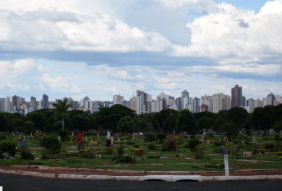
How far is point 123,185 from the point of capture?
38.8 feet

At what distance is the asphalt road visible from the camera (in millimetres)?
11094

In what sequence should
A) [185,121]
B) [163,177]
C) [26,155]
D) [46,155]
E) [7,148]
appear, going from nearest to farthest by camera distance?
[163,177] → [26,155] → [7,148] → [46,155] → [185,121]

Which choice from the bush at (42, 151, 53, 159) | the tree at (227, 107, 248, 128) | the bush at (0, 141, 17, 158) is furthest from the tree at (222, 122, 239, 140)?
the tree at (227, 107, 248, 128)

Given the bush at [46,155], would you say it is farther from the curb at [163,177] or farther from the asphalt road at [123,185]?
the asphalt road at [123,185]

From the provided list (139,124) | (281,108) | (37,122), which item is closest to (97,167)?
(281,108)

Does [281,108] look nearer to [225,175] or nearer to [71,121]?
[71,121]

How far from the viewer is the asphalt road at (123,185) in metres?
11.1

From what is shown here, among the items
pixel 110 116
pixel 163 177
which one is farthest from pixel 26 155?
pixel 110 116

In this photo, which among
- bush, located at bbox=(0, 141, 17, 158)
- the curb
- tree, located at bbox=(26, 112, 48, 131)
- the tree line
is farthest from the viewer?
tree, located at bbox=(26, 112, 48, 131)

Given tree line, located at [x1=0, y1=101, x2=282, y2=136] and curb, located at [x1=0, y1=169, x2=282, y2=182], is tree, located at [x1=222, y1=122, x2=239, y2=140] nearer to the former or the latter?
tree line, located at [x1=0, y1=101, x2=282, y2=136]

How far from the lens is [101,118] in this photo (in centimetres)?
8488

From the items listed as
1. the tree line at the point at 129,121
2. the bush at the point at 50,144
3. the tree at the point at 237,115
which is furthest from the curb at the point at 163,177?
the tree at the point at 237,115

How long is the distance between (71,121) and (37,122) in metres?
8.05

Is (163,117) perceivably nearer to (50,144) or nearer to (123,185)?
(50,144)
